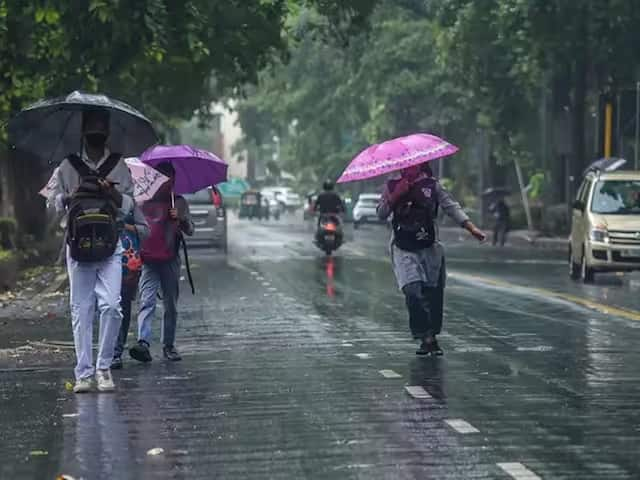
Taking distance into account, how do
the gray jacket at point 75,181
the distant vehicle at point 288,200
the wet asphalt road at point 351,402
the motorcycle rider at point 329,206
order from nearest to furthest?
the wet asphalt road at point 351,402, the gray jacket at point 75,181, the motorcycle rider at point 329,206, the distant vehicle at point 288,200

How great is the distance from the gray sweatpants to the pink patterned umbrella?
1.69 metres

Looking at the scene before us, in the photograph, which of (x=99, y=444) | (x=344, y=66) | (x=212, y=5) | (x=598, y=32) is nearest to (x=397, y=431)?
(x=99, y=444)

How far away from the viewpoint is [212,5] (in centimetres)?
2580

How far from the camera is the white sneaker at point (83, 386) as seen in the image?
12.0 metres

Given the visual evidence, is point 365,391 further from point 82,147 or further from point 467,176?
point 467,176

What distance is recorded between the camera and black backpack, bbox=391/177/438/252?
1431cm

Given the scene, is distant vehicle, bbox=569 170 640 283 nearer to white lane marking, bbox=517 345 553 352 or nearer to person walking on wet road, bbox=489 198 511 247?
white lane marking, bbox=517 345 553 352

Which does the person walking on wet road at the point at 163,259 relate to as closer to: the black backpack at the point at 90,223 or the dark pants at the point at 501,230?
the black backpack at the point at 90,223

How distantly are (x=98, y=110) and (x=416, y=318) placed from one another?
148 inches

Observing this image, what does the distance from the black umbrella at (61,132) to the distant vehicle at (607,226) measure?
48.3 ft

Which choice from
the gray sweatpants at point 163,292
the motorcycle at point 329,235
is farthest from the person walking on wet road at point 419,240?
the motorcycle at point 329,235

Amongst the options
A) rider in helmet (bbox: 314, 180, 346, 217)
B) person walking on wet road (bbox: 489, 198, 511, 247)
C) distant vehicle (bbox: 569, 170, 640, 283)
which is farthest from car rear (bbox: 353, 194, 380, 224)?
distant vehicle (bbox: 569, 170, 640, 283)

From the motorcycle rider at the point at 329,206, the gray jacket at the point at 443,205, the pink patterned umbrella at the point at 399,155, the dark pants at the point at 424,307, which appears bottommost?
the dark pants at the point at 424,307

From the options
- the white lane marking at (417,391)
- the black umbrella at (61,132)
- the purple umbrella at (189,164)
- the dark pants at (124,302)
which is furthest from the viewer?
the purple umbrella at (189,164)
